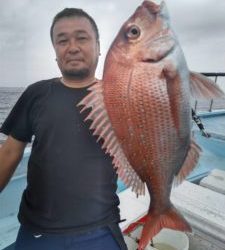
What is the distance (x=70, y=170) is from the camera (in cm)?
238

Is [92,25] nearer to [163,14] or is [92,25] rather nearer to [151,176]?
[163,14]

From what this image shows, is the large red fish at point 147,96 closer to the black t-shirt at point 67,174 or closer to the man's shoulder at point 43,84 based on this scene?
the black t-shirt at point 67,174

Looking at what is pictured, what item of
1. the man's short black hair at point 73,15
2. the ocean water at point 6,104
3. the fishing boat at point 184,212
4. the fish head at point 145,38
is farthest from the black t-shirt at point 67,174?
the ocean water at point 6,104

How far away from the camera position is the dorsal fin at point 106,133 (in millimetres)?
1619

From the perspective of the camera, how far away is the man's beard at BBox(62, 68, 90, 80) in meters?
2.41

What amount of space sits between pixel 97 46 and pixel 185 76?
→ 1.13 m

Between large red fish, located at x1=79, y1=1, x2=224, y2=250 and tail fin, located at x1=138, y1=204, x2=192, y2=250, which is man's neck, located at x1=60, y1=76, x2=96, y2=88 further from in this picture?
tail fin, located at x1=138, y1=204, x2=192, y2=250

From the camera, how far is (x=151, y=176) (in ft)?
5.79

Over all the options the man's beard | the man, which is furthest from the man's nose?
the man's beard

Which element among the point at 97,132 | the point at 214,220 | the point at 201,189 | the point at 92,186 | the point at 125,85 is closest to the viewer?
the point at 125,85

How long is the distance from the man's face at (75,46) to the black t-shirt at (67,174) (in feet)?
0.57

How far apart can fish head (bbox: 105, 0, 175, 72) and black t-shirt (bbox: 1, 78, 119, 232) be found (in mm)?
946

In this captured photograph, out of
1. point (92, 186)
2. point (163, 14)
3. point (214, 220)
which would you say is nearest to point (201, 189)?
point (214, 220)

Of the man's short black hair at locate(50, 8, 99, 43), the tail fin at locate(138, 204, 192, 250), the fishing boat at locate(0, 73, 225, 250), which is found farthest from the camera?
the fishing boat at locate(0, 73, 225, 250)
